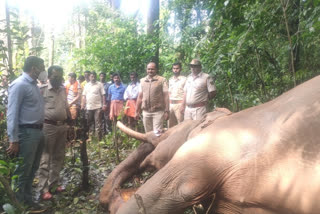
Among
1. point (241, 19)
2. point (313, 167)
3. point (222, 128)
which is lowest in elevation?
point (313, 167)

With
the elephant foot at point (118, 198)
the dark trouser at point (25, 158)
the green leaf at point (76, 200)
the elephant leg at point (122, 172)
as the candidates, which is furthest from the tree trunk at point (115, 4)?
the elephant foot at point (118, 198)

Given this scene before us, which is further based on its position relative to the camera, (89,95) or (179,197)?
(89,95)

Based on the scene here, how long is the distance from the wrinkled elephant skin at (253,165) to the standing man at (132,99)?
5896 millimetres

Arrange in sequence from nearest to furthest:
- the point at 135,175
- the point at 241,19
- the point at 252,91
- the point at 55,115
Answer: the point at 135,175
the point at 241,19
the point at 55,115
the point at 252,91

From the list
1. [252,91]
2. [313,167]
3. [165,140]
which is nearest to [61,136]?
[165,140]

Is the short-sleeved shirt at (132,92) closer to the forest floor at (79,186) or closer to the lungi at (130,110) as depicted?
the lungi at (130,110)

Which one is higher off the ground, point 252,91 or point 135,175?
point 252,91

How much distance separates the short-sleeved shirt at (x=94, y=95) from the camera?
8.80 metres

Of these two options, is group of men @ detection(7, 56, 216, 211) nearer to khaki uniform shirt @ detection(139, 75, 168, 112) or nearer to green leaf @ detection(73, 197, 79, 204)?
khaki uniform shirt @ detection(139, 75, 168, 112)

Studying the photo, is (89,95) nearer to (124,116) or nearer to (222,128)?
(124,116)

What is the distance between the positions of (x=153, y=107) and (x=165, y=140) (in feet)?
12.2

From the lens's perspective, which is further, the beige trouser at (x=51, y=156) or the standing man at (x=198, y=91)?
the standing man at (x=198, y=91)

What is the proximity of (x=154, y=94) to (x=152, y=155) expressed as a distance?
372 cm

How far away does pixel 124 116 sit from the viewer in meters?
8.03
